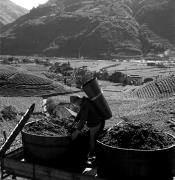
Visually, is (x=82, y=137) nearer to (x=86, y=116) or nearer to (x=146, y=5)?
(x=86, y=116)

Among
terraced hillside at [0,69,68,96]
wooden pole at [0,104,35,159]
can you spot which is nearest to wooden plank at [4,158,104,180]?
wooden pole at [0,104,35,159]

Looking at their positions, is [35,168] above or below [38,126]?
below

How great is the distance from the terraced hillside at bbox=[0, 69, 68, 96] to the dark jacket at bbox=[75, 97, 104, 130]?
26629 mm

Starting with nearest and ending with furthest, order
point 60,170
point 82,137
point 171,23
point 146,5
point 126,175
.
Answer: point 126,175 < point 60,170 < point 82,137 < point 171,23 < point 146,5

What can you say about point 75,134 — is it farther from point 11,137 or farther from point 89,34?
point 89,34

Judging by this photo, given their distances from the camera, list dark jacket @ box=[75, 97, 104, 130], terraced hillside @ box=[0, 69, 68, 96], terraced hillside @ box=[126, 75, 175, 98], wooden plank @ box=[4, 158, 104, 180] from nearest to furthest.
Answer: wooden plank @ box=[4, 158, 104, 180]
dark jacket @ box=[75, 97, 104, 130]
terraced hillside @ box=[126, 75, 175, 98]
terraced hillside @ box=[0, 69, 68, 96]

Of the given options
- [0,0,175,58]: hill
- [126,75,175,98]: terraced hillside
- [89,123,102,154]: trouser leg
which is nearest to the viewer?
[89,123,102,154]: trouser leg

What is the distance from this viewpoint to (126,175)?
3.56 m

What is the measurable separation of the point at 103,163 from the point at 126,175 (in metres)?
0.27

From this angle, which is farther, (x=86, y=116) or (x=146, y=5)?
(x=146, y=5)

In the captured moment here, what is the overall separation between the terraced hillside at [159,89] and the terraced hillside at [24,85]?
809 centimetres

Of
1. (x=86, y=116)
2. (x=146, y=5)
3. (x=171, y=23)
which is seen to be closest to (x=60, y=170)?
(x=86, y=116)

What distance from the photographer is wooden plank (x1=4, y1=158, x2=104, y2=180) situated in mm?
3789

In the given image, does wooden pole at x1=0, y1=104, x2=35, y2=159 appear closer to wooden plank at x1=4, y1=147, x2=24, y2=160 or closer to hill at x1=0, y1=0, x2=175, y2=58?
wooden plank at x1=4, y1=147, x2=24, y2=160
